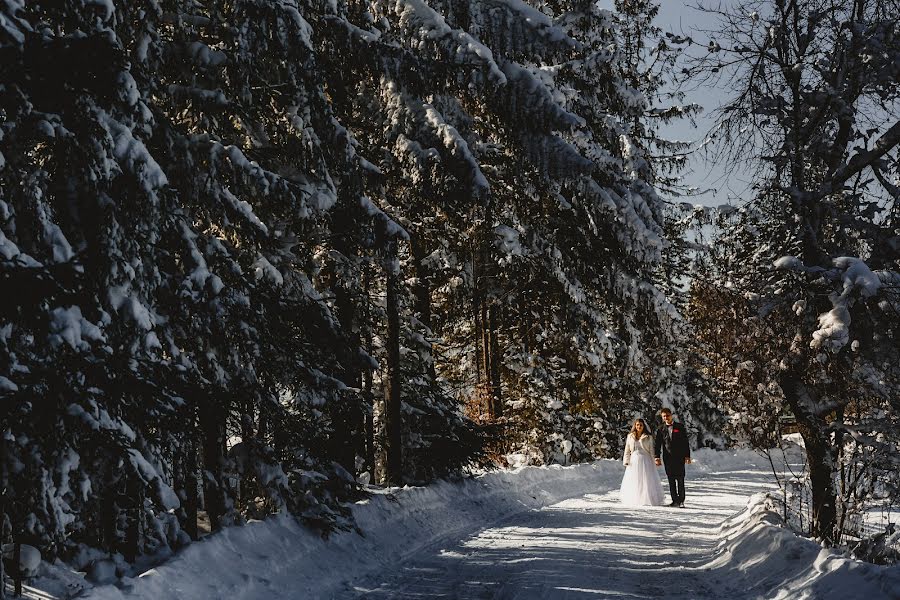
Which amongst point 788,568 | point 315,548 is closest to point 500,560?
point 315,548

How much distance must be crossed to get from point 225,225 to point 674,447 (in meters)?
12.1

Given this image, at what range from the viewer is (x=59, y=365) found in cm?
557

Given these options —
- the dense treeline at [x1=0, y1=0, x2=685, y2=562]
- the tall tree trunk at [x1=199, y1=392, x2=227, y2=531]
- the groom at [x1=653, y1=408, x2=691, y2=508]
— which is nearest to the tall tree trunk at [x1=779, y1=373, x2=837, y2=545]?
the dense treeline at [x1=0, y1=0, x2=685, y2=562]

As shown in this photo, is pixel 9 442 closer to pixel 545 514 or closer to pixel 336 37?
pixel 336 37

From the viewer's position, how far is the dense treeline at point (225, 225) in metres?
5.60

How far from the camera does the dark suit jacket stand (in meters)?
17.4

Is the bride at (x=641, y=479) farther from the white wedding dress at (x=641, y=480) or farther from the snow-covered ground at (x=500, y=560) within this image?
the snow-covered ground at (x=500, y=560)

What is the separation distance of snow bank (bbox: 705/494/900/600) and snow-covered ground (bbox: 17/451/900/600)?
16mm

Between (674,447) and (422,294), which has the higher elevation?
(422,294)

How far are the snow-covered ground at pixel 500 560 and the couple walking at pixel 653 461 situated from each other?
206cm

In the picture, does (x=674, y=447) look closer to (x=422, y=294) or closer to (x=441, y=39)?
(x=422, y=294)

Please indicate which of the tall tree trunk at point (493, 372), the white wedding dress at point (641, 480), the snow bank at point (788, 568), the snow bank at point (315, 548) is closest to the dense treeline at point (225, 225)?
the snow bank at point (315, 548)

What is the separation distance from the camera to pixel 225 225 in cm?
852

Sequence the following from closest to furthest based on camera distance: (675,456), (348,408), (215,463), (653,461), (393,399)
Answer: (215,463) < (348,408) < (393,399) < (675,456) < (653,461)
